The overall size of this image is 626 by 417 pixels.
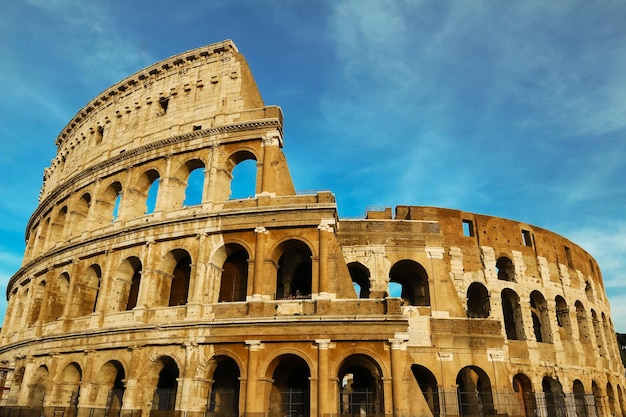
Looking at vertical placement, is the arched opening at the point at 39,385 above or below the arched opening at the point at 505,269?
below

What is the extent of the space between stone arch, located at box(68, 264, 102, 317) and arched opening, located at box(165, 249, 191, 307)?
3454mm

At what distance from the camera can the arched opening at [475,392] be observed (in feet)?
59.2

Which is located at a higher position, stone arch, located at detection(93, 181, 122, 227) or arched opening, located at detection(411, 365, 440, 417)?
stone arch, located at detection(93, 181, 122, 227)

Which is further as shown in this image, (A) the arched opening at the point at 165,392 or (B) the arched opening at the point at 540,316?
(B) the arched opening at the point at 540,316

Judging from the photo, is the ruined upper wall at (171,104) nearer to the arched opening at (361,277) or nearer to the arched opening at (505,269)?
the arched opening at (361,277)

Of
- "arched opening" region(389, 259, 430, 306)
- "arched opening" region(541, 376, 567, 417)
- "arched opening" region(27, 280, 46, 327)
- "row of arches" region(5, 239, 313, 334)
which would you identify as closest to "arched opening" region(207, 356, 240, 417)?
"row of arches" region(5, 239, 313, 334)

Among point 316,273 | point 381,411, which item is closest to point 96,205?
point 316,273

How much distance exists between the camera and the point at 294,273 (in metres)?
19.0

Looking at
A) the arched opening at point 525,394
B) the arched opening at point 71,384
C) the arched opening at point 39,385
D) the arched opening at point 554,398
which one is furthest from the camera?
the arched opening at point 554,398

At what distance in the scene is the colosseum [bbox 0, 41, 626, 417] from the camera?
15.4 metres

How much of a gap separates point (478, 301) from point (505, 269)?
2.13 m

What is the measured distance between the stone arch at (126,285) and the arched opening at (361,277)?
864cm

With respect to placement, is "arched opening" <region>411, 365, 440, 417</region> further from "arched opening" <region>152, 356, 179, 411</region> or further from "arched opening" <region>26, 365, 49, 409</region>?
"arched opening" <region>26, 365, 49, 409</region>

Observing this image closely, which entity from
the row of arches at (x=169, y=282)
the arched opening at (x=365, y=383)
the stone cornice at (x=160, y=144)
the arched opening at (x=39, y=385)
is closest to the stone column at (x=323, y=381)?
the arched opening at (x=365, y=383)
